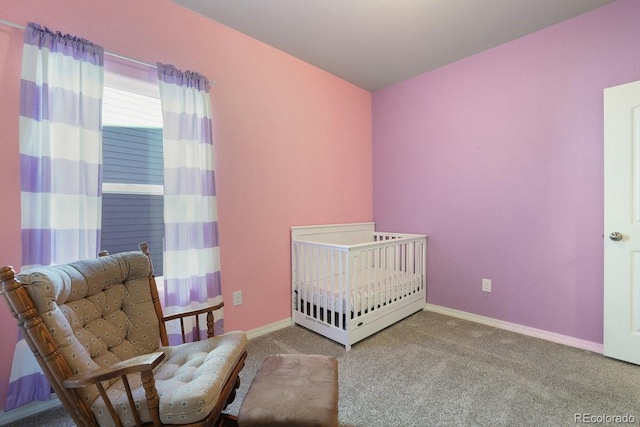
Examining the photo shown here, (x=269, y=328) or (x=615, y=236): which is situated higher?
(x=615, y=236)

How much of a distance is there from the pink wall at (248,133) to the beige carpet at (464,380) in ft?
2.17

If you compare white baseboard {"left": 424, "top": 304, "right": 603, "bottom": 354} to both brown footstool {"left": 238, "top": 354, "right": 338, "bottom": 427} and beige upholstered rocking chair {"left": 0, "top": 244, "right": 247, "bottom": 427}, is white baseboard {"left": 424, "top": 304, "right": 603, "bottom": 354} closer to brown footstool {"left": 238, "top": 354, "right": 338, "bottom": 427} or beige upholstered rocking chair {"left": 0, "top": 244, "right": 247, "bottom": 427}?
brown footstool {"left": 238, "top": 354, "right": 338, "bottom": 427}

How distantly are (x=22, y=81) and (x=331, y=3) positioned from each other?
1854mm

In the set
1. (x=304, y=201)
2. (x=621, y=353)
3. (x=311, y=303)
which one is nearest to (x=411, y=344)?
(x=311, y=303)

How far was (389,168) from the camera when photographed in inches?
134

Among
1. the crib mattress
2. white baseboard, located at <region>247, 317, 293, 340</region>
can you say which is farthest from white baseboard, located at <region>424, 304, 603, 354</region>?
white baseboard, located at <region>247, 317, 293, 340</region>

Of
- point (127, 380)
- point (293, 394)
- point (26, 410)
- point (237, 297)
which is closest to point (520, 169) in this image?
point (293, 394)

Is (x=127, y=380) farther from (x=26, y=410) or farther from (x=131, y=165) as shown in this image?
(x=131, y=165)

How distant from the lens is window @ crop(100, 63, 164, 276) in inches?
72.9

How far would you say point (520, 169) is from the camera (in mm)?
2469

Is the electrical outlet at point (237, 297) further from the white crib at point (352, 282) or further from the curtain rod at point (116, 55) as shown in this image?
the curtain rod at point (116, 55)

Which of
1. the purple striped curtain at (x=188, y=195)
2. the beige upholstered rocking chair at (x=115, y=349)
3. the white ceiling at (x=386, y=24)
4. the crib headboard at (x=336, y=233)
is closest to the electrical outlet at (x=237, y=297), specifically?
the purple striped curtain at (x=188, y=195)

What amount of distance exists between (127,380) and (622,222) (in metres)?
2.91

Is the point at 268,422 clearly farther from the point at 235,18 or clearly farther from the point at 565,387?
the point at 235,18
